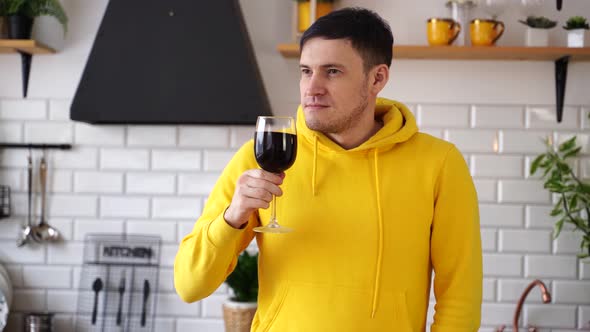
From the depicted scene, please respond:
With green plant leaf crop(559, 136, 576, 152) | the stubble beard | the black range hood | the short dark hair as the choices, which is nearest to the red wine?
the stubble beard

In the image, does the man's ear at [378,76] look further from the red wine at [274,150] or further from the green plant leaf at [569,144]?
the green plant leaf at [569,144]

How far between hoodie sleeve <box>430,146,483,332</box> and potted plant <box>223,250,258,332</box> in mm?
884

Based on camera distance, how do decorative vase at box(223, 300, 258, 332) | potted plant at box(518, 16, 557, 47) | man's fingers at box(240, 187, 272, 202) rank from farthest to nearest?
potted plant at box(518, 16, 557, 47) < decorative vase at box(223, 300, 258, 332) < man's fingers at box(240, 187, 272, 202)

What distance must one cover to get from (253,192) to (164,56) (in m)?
1.14

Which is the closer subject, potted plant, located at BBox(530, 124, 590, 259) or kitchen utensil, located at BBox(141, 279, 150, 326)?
potted plant, located at BBox(530, 124, 590, 259)

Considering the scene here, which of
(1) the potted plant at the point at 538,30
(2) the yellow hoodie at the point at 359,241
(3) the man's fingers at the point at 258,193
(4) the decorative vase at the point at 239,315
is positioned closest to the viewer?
(3) the man's fingers at the point at 258,193

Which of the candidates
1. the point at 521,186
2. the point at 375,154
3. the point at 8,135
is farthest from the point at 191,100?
the point at 521,186

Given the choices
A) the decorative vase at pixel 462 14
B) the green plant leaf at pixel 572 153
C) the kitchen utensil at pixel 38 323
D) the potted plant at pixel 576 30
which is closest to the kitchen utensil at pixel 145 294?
the kitchen utensil at pixel 38 323

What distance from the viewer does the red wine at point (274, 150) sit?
1371mm

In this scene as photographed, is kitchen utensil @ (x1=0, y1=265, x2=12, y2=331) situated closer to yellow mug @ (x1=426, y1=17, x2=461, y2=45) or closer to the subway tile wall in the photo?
the subway tile wall

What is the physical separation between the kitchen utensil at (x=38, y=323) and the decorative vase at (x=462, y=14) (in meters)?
1.77

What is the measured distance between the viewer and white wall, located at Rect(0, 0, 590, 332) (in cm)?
254

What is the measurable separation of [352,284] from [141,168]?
52.7 inches

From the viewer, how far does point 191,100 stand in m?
2.34
